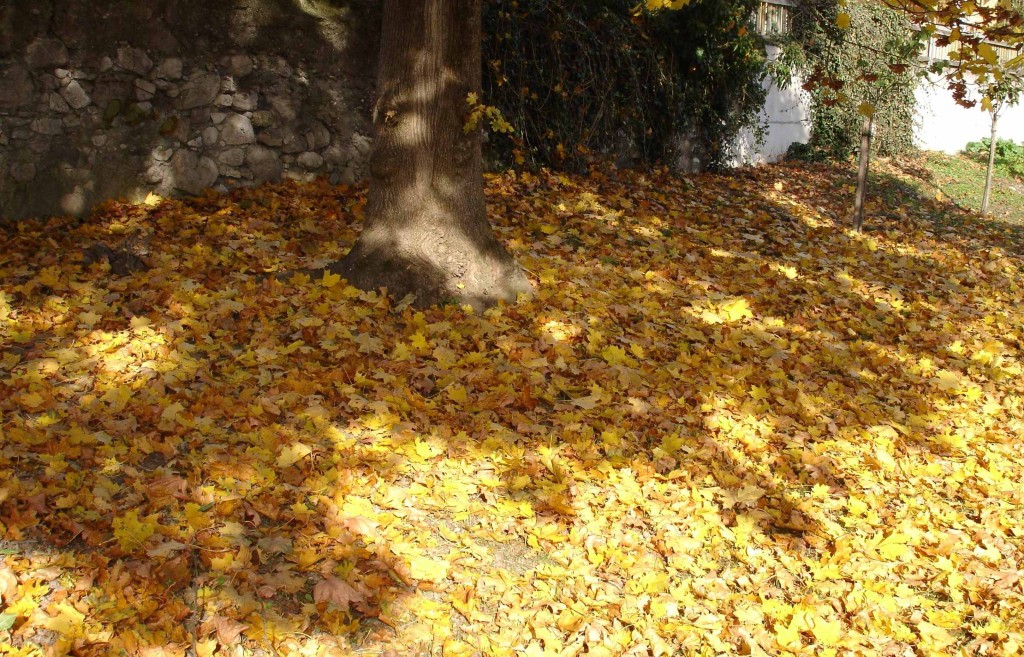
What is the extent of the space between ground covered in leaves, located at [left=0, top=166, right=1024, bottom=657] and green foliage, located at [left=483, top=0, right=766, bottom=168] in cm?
249

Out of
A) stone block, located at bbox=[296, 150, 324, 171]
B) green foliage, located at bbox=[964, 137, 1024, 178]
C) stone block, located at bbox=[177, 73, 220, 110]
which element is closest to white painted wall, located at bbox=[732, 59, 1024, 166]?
green foliage, located at bbox=[964, 137, 1024, 178]

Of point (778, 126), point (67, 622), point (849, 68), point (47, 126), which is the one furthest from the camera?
point (778, 126)

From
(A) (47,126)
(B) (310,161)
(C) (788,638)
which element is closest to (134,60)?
(A) (47,126)

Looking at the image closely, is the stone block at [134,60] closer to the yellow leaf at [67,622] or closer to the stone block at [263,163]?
the stone block at [263,163]

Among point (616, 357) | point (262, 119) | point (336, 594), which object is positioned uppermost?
point (262, 119)

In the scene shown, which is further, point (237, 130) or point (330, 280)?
point (237, 130)

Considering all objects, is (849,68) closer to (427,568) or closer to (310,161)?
(310,161)

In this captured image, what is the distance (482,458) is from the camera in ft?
12.8

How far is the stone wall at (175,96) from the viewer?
6.09 meters

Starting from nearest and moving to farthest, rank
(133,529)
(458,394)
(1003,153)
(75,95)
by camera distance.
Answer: (133,529)
(458,394)
(75,95)
(1003,153)

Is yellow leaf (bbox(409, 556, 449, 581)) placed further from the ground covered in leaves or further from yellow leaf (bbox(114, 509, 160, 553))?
yellow leaf (bbox(114, 509, 160, 553))

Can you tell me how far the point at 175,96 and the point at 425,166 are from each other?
110 inches

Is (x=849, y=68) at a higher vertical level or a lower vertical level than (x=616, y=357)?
higher

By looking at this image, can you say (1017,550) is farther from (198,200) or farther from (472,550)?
(198,200)
